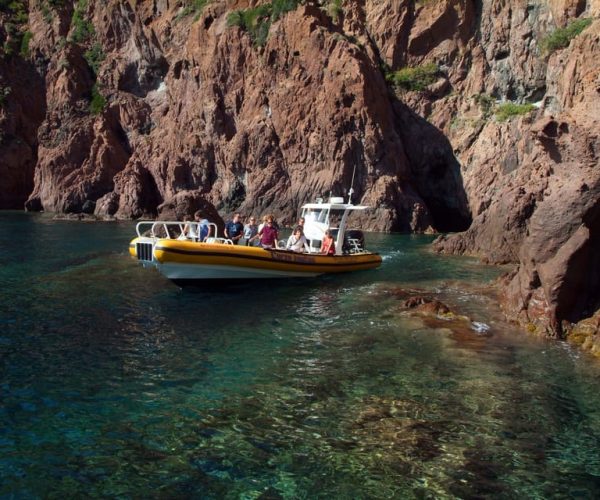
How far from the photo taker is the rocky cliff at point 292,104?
46.9 metres

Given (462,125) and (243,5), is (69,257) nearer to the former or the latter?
(462,125)

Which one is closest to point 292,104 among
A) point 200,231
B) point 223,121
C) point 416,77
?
point 223,121

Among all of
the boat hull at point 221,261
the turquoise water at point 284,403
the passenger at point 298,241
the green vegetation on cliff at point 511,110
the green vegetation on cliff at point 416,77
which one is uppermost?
the green vegetation on cliff at point 416,77

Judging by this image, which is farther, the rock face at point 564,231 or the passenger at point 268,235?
the passenger at point 268,235

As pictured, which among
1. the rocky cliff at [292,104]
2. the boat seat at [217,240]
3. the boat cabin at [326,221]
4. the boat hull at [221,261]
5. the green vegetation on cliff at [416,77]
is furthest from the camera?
the green vegetation on cliff at [416,77]

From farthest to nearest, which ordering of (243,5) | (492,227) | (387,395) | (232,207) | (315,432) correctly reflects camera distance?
(243,5) < (232,207) < (492,227) < (387,395) < (315,432)

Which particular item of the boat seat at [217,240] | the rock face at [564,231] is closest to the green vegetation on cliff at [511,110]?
the rock face at [564,231]

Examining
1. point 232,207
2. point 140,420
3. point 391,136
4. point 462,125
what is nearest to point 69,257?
point 140,420

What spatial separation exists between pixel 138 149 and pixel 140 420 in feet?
187

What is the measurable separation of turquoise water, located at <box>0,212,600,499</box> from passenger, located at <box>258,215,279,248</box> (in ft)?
14.4

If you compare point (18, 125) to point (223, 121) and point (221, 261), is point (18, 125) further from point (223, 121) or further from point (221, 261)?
point (221, 261)

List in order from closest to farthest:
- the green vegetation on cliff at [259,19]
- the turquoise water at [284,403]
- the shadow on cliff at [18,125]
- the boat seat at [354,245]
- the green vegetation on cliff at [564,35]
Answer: the turquoise water at [284,403] < the boat seat at [354,245] < the green vegetation on cliff at [564,35] < the green vegetation on cliff at [259,19] < the shadow on cliff at [18,125]

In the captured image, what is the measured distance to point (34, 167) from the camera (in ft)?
212

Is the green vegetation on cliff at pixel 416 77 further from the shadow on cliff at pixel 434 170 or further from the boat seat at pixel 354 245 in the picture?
the boat seat at pixel 354 245
